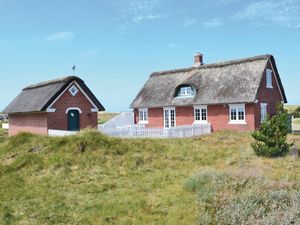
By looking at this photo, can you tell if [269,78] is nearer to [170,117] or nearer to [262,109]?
[262,109]

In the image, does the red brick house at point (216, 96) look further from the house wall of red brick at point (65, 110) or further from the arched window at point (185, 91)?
the house wall of red brick at point (65, 110)

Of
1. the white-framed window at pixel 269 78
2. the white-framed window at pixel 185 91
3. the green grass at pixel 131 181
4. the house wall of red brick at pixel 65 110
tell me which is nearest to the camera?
the green grass at pixel 131 181

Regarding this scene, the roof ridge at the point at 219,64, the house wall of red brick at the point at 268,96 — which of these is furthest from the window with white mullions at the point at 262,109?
the roof ridge at the point at 219,64

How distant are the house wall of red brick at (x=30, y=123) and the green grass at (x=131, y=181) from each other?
16.0 ft

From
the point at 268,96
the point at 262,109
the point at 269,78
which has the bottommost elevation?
the point at 262,109

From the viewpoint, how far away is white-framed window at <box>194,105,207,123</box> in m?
29.6

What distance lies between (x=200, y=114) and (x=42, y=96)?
13.3 metres

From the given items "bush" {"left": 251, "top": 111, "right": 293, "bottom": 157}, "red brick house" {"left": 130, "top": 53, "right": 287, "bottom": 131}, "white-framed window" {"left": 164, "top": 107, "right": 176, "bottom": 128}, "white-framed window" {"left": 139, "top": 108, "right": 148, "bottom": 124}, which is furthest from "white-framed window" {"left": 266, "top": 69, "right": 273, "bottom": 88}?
"bush" {"left": 251, "top": 111, "right": 293, "bottom": 157}

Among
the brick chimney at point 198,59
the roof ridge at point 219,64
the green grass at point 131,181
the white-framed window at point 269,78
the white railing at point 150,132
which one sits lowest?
the green grass at point 131,181

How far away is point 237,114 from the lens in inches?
1086

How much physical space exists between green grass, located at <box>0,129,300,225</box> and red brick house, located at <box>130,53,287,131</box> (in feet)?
24.1

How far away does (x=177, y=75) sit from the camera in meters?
34.0

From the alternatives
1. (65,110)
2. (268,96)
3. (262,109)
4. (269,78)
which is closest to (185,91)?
(262,109)

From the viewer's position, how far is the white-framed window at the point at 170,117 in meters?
31.6
